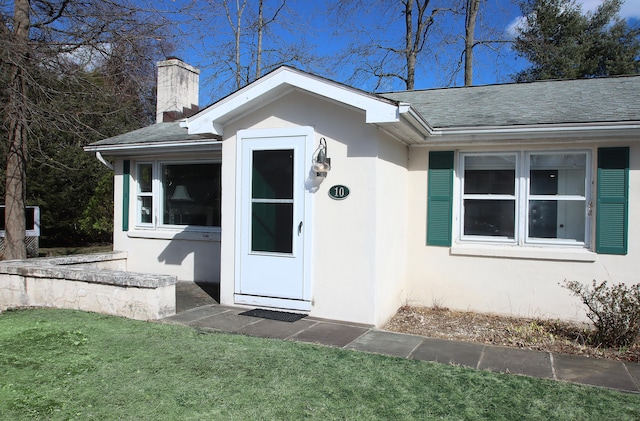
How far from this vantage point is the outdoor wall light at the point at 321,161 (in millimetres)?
6199

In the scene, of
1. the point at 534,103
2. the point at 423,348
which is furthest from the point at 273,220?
the point at 534,103

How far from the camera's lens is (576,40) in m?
21.8

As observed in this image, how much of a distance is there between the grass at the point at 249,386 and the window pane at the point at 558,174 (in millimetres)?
3425

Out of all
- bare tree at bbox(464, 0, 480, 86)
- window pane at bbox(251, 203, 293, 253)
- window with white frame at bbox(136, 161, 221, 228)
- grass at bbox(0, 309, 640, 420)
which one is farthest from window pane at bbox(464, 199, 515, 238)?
bare tree at bbox(464, 0, 480, 86)

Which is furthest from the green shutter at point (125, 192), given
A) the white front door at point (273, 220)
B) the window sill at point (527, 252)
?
the window sill at point (527, 252)

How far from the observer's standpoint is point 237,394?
13.1 feet

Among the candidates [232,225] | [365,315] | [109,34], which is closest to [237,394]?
[365,315]

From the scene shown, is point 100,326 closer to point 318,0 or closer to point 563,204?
point 563,204

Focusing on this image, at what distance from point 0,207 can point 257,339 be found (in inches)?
508

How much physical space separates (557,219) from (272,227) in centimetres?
411

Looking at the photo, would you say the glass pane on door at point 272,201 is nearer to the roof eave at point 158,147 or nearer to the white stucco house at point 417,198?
the white stucco house at point 417,198

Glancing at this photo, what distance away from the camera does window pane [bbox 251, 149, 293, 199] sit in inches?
262

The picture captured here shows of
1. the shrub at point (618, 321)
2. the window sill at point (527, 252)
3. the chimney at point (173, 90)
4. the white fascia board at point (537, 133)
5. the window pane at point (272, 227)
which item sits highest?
the chimney at point (173, 90)

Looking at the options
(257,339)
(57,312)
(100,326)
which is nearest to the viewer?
(257,339)
